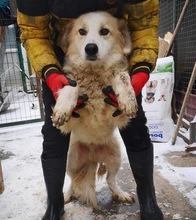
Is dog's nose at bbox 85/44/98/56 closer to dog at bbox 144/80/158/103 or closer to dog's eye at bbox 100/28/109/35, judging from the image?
dog's eye at bbox 100/28/109/35

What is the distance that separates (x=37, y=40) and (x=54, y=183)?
771mm

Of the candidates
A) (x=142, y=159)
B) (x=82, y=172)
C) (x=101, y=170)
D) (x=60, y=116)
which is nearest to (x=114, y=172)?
(x=101, y=170)

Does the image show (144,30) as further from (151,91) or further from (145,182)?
(151,91)

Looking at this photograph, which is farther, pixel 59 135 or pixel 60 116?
pixel 59 135

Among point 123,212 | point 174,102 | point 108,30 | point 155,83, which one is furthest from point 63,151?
point 174,102

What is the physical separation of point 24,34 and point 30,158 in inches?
60.9

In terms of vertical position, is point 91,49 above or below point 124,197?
above

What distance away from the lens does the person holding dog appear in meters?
1.26

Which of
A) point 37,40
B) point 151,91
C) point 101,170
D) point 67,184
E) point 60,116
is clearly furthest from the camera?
point 151,91

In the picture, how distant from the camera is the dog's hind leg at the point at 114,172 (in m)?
1.68

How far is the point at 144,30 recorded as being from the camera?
1304mm

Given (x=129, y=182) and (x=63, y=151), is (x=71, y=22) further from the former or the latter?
(x=129, y=182)

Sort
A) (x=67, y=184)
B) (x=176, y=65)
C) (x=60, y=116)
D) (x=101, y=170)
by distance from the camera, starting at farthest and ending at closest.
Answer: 1. (x=176, y=65)
2. (x=67, y=184)
3. (x=101, y=170)
4. (x=60, y=116)

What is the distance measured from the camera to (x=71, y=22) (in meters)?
1.38
